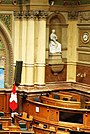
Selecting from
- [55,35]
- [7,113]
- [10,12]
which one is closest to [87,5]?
[55,35]

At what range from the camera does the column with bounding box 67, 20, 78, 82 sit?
2059cm

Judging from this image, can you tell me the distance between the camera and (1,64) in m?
19.8

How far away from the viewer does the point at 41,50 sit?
1969 centimetres

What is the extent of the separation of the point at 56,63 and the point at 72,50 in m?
1.01

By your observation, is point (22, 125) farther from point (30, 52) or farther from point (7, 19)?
point (7, 19)

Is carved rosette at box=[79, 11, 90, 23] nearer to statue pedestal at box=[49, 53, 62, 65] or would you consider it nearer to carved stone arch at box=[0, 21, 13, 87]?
statue pedestal at box=[49, 53, 62, 65]

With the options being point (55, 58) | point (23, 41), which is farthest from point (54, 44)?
point (23, 41)

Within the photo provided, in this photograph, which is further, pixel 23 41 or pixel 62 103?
pixel 23 41

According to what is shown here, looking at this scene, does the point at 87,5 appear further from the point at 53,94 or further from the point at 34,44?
→ the point at 53,94

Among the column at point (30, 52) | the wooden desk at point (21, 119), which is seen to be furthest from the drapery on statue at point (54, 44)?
the wooden desk at point (21, 119)

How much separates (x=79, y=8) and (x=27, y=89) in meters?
4.50

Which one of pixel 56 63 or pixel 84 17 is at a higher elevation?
pixel 84 17

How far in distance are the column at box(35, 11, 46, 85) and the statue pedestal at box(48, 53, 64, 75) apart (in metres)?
0.76

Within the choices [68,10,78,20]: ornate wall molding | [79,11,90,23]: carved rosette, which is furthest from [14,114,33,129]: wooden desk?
[68,10,78,20]: ornate wall molding
